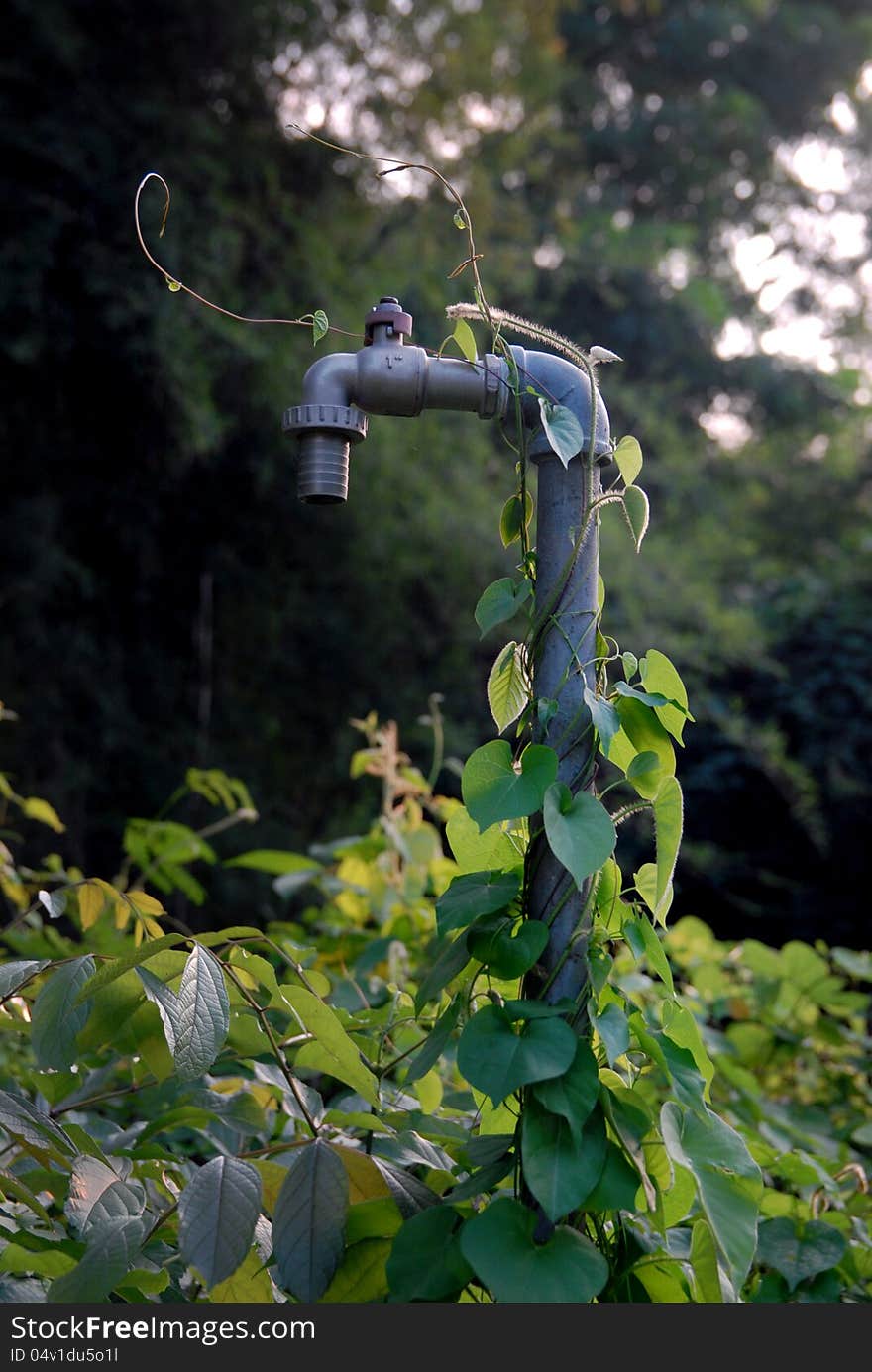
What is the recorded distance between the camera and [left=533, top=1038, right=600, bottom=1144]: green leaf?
0.65 m

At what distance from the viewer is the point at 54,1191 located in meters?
0.80

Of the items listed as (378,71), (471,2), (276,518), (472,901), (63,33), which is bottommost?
(472,901)

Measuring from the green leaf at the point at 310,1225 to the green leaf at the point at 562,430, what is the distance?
0.45 meters

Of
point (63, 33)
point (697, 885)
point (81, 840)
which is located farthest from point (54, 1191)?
point (697, 885)

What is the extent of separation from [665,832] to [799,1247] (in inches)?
16.7

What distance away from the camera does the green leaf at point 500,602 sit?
2.48 feet

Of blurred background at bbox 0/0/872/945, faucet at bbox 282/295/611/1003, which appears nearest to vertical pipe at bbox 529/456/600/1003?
faucet at bbox 282/295/611/1003

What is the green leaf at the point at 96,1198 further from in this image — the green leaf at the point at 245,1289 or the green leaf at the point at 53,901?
the green leaf at the point at 53,901

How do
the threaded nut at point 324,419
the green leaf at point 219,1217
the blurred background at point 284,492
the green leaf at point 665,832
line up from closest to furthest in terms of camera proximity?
the green leaf at point 219,1217 < the green leaf at point 665,832 < the threaded nut at point 324,419 < the blurred background at point 284,492

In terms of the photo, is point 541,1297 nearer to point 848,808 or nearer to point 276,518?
point 276,518

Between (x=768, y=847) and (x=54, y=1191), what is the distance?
4001mm

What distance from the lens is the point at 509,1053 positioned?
2.15ft

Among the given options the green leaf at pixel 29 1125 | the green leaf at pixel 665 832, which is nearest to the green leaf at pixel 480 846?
the green leaf at pixel 665 832

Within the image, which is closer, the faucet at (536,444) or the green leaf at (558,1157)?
the green leaf at (558,1157)
